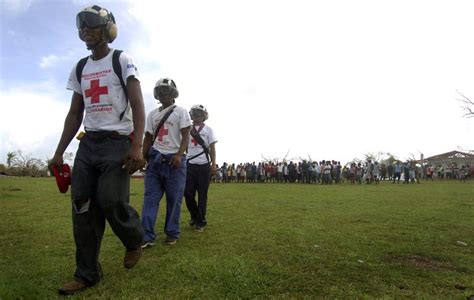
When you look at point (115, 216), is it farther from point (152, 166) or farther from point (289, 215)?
point (289, 215)

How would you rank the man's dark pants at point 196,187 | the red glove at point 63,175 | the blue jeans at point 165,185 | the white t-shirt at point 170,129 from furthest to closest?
the man's dark pants at point 196,187, the white t-shirt at point 170,129, the blue jeans at point 165,185, the red glove at point 63,175

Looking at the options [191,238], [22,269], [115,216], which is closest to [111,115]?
[115,216]

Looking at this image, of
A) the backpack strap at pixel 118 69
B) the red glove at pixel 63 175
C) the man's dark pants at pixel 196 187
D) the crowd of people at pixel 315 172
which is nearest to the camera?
the backpack strap at pixel 118 69

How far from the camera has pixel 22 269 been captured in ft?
13.1

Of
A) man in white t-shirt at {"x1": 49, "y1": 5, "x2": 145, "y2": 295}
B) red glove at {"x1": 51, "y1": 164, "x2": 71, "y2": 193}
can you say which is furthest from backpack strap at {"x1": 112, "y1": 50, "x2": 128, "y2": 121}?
red glove at {"x1": 51, "y1": 164, "x2": 71, "y2": 193}

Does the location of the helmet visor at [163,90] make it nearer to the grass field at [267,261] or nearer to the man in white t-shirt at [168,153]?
the man in white t-shirt at [168,153]

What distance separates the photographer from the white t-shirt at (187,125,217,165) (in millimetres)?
6716

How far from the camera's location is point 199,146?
6797mm

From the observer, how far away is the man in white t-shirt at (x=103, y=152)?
3375mm

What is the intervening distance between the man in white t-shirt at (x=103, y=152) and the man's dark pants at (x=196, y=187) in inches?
117

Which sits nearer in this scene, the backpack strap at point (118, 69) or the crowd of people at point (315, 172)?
the backpack strap at point (118, 69)

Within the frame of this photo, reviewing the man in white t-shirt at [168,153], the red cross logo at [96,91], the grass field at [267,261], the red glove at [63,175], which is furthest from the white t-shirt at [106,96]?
the man in white t-shirt at [168,153]

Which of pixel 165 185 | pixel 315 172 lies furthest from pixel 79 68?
pixel 315 172

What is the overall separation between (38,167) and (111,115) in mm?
49586
